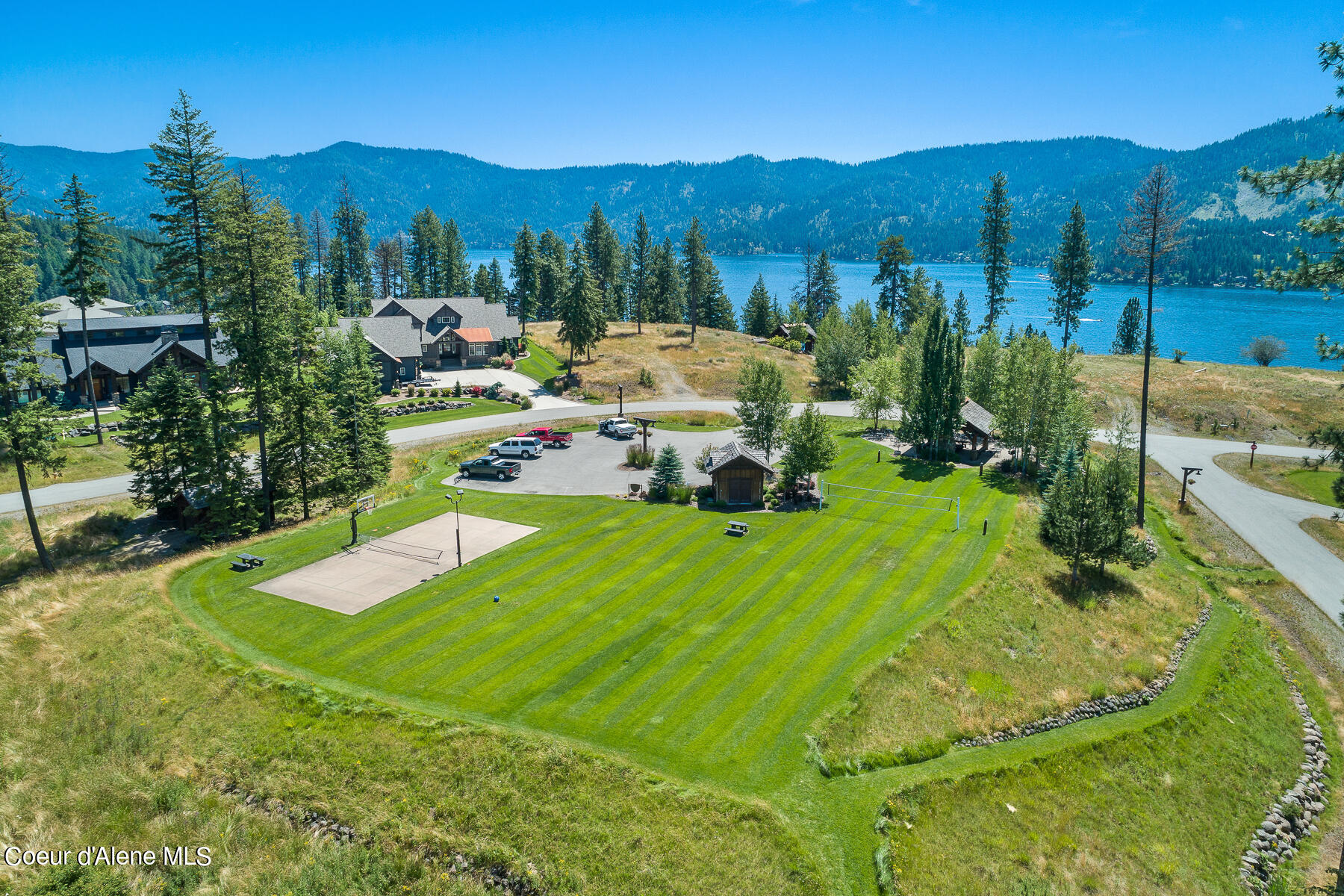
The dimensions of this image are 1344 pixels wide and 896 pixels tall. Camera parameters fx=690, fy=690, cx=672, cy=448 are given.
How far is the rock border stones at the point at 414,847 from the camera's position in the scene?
16453 millimetres

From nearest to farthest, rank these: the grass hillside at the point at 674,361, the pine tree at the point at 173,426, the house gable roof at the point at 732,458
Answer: the pine tree at the point at 173,426, the house gable roof at the point at 732,458, the grass hillside at the point at 674,361

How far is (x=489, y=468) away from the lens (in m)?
47.4

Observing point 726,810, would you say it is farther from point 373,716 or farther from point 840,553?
point 840,553

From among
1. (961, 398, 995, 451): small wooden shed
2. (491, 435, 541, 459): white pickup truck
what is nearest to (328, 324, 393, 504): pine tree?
(491, 435, 541, 459): white pickup truck

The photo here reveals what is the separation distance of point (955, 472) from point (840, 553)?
67.1 ft

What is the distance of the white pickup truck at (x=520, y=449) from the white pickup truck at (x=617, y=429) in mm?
8313

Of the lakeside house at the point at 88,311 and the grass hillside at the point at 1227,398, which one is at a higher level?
the lakeside house at the point at 88,311

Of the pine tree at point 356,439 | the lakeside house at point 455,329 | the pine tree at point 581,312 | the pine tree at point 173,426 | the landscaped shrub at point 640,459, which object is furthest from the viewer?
the lakeside house at point 455,329

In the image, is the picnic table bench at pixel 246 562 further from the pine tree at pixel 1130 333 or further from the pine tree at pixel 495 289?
the pine tree at pixel 1130 333

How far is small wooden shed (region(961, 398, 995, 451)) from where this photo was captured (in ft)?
178

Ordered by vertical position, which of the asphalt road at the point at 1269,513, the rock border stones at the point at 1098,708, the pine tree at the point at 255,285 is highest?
the pine tree at the point at 255,285

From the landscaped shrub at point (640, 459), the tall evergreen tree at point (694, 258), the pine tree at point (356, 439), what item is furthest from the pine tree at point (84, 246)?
the tall evergreen tree at point (694, 258)

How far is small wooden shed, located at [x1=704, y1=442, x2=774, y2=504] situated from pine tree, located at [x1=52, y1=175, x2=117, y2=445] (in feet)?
137

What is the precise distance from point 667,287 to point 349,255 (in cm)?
5217
